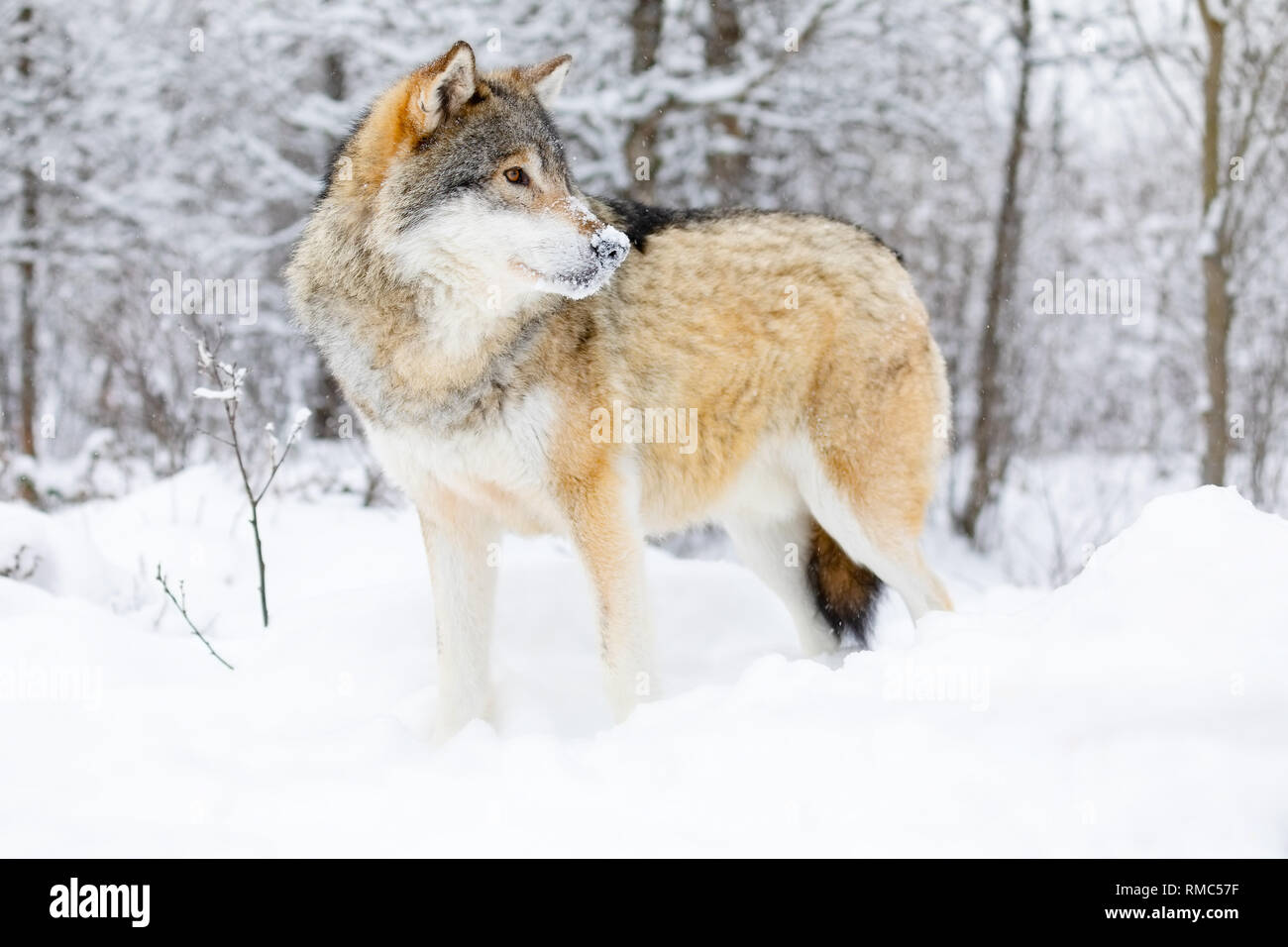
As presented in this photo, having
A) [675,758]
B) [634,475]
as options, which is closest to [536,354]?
[634,475]

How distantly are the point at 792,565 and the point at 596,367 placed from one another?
58.4 inches

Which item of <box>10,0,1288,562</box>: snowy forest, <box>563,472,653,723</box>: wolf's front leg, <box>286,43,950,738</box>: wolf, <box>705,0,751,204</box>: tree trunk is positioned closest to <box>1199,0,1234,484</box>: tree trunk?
<box>10,0,1288,562</box>: snowy forest

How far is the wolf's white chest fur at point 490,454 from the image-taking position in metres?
3.35

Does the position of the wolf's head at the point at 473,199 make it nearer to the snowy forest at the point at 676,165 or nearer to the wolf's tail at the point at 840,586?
the wolf's tail at the point at 840,586

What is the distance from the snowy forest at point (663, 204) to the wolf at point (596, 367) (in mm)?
478

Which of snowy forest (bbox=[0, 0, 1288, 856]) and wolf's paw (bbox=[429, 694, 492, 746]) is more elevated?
snowy forest (bbox=[0, 0, 1288, 856])

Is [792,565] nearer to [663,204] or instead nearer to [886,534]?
[886,534]

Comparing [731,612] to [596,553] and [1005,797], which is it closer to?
[596,553]

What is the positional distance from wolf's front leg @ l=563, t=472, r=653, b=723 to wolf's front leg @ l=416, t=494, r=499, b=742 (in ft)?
1.56

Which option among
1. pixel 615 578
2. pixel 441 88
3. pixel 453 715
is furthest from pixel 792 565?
pixel 441 88

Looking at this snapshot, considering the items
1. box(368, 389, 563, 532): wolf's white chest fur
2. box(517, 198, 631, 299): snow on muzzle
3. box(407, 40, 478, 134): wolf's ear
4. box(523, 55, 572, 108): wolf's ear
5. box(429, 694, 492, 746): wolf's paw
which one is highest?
box(523, 55, 572, 108): wolf's ear

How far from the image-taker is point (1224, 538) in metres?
2.62

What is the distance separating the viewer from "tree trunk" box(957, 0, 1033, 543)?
10.5m

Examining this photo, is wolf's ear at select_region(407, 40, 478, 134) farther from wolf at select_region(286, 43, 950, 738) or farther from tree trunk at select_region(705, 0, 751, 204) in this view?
tree trunk at select_region(705, 0, 751, 204)
